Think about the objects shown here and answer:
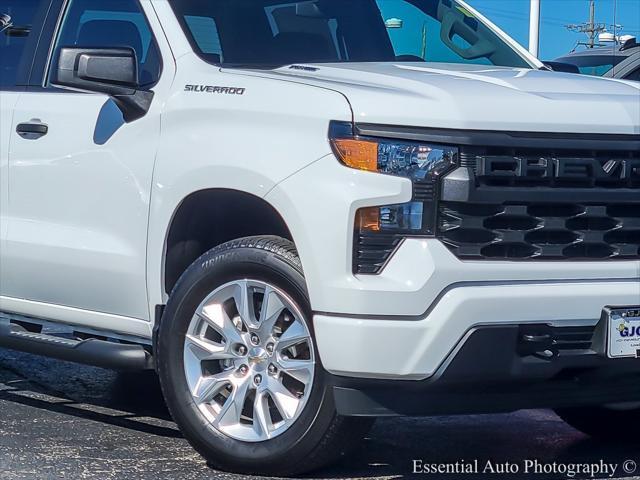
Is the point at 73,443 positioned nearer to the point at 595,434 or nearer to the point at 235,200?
the point at 235,200

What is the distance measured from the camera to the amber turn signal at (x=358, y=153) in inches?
173

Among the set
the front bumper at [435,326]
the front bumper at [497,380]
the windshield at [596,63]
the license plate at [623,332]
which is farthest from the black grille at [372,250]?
the windshield at [596,63]

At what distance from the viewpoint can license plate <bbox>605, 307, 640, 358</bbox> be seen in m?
4.48

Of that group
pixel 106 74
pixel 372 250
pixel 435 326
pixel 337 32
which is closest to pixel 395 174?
pixel 372 250

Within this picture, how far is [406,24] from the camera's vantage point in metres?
6.13

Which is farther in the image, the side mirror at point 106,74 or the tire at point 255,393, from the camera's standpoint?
the side mirror at point 106,74

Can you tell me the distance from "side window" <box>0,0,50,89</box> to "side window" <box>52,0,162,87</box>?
168 mm

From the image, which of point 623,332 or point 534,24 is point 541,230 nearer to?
point 623,332

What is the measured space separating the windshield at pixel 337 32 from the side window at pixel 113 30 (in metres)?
0.18

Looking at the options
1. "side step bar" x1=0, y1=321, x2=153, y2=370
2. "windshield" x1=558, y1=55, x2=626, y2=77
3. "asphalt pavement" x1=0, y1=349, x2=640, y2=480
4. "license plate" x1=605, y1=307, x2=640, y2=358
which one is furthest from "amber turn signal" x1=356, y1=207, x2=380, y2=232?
"windshield" x1=558, y1=55, x2=626, y2=77

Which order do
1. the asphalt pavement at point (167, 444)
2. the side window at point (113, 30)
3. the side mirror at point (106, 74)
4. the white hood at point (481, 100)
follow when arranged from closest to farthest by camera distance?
1. the white hood at point (481, 100)
2. the asphalt pavement at point (167, 444)
3. the side mirror at point (106, 74)
4. the side window at point (113, 30)

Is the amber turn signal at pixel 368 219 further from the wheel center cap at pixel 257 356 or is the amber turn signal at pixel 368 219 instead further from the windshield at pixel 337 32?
the windshield at pixel 337 32

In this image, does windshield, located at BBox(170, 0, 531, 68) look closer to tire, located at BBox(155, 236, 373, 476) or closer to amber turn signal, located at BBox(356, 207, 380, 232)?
tire, located at BBox(155, 236, 373, 476)

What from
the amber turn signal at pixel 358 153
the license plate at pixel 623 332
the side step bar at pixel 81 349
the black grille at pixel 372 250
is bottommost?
the side step bar at pixel 81 349
